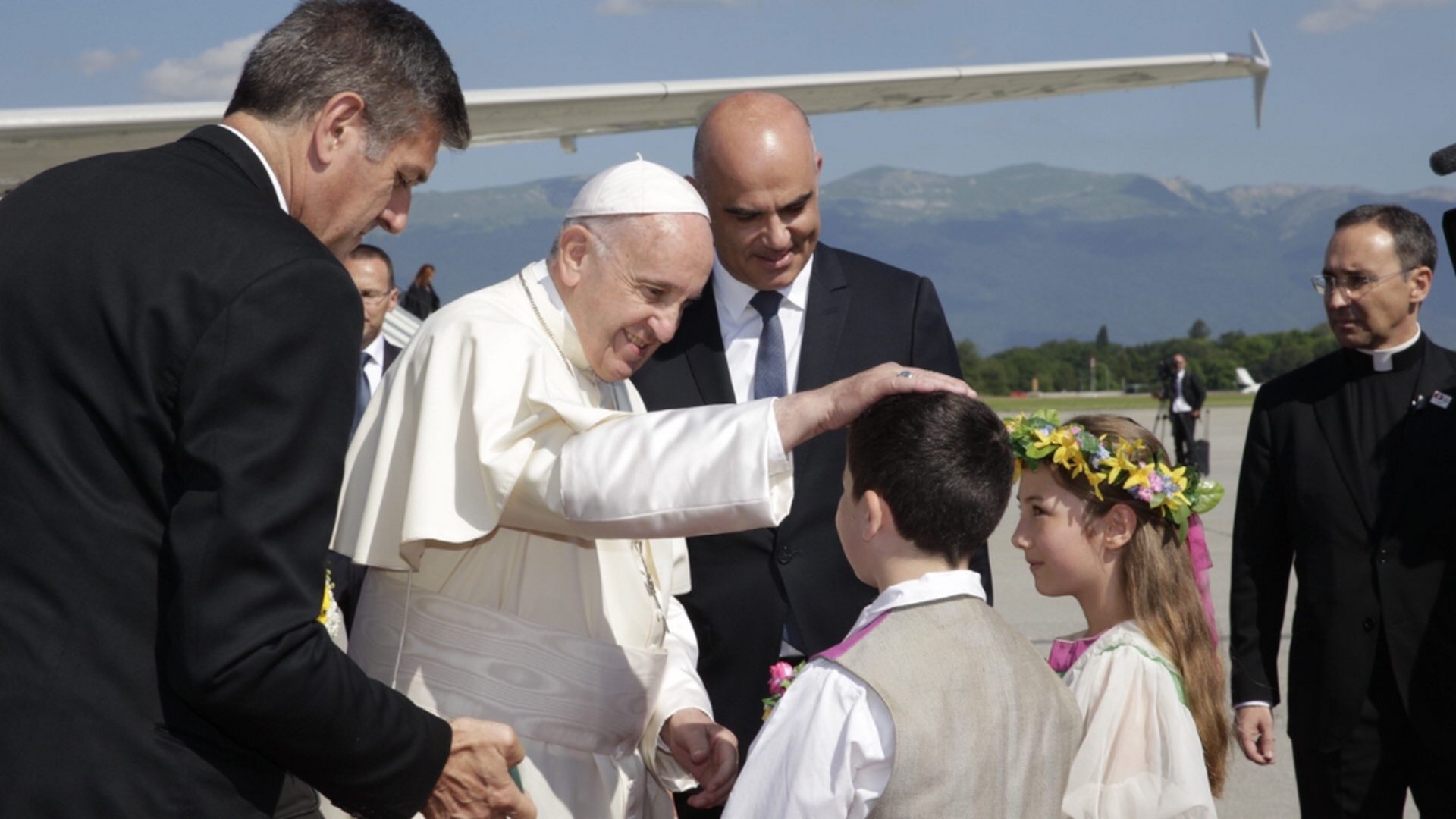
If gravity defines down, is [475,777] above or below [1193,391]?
above

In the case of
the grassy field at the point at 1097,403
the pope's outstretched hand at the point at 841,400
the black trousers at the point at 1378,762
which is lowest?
the grassy field at the point at 1097,403

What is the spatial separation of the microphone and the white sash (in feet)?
5.83

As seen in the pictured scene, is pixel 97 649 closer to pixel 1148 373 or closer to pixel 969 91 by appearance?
pixel 969 91

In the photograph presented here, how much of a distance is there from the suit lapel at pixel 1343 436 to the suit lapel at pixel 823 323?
5.65 feet

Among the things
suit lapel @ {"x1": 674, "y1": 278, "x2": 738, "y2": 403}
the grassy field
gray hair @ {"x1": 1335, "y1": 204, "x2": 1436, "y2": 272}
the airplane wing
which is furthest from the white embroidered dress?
the grassy field

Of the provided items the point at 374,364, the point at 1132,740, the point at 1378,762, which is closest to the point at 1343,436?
the point at 1378,762

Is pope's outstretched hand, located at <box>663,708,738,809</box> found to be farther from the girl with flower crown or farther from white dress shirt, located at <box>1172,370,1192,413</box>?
white dress shirt, located at <box>1172,370,1192,413</box>

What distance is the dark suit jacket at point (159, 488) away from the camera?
68.9 inches

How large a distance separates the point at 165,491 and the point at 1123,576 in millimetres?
2454

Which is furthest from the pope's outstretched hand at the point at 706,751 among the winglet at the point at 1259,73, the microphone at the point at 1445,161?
the winglet at the point at 1259,73

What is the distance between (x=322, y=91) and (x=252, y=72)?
0.13m

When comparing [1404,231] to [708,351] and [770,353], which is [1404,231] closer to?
[770,353]

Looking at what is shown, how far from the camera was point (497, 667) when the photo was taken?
270 centimetres

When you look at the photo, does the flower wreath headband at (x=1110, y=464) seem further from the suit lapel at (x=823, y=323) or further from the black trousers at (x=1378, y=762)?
the black trousers at (x=1378, y=762)
